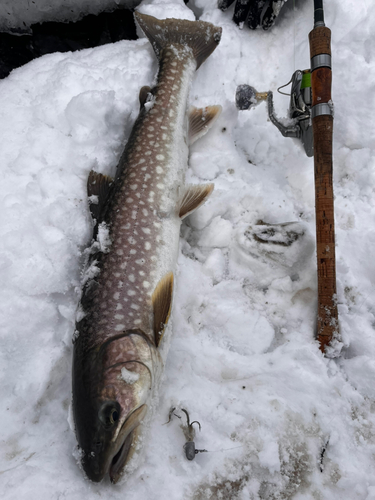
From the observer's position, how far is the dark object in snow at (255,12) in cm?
327

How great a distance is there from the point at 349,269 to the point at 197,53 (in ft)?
8.85

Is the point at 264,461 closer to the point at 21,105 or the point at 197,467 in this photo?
the point at 197,467

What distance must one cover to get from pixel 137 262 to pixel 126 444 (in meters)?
1.13

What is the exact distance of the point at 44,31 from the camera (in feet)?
11.9

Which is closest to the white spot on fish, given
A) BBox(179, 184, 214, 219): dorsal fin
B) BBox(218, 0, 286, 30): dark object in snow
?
BBox(179, 184, 214, 219): dorsal fin

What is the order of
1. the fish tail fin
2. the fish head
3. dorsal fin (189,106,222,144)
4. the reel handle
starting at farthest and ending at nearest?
the fish tail fin, dorsal fin (189,106,222,144), the reel handle, the fish head

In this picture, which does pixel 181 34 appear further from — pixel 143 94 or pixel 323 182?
pixel 323 182

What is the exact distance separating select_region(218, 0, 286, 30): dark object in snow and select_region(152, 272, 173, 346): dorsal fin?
3.13 metres

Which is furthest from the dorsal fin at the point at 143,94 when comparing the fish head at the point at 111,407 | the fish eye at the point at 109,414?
the fish eye at the point at 109,414

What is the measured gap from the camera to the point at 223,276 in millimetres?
2627

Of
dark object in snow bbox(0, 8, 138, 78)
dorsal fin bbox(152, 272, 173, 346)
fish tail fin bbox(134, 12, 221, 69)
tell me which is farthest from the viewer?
dark object in snow bbox(0, 8, 138, 78)

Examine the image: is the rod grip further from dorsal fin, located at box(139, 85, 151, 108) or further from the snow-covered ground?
dorsal fin, located at box(139, 85, 151, 108)

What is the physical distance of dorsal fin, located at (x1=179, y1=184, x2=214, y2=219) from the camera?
261 centimetres

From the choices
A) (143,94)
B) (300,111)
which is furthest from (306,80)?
(143,94)
